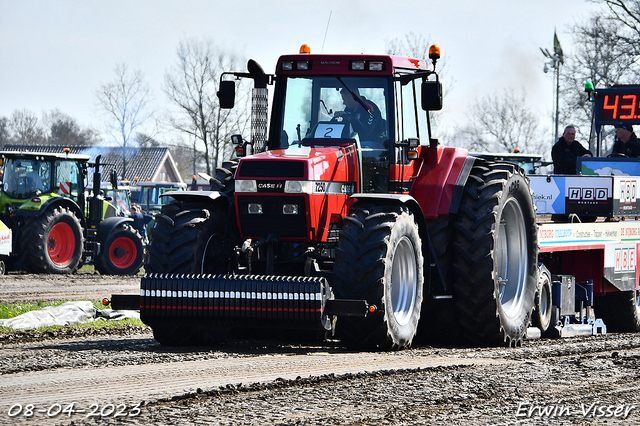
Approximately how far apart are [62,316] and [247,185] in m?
4.22

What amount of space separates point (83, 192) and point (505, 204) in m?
13.4

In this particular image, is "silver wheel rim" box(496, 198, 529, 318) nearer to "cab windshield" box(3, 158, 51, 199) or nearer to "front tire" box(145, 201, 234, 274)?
"front tire" box(145, 201, 234, 274)

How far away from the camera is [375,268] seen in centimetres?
764

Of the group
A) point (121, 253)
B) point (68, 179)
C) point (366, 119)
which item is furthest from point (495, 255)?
point (68, 179)

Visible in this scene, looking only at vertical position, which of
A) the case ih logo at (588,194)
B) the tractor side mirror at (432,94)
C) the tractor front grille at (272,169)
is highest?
the tractor side mirror at (432,94)

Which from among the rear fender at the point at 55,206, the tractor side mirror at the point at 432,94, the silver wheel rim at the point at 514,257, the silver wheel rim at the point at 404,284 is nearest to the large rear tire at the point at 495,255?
the silver wheel rim at the point at 514,257

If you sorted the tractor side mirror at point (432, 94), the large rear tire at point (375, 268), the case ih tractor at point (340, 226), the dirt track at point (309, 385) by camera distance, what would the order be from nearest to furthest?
the dirt track at point (309, 385)
the large rear tire at point (375, 268)
the case ih tractor at point (340, 226)
the tractor side mirror at point (432, 94)

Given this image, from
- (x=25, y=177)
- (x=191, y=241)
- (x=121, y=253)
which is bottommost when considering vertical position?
(x=121, y=253)

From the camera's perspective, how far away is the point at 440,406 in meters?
5.70

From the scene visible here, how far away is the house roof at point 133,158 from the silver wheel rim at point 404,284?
41125 millimetres

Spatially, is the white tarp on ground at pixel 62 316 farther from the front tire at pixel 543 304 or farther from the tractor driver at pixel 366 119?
the front tire at pixel 543 304

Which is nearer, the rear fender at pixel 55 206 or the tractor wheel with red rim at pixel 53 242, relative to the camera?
the tractor wheel with red rim at pixel 53 242

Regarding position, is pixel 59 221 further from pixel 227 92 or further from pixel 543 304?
pixel 543 304

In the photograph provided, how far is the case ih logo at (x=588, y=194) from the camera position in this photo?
12.2 m
